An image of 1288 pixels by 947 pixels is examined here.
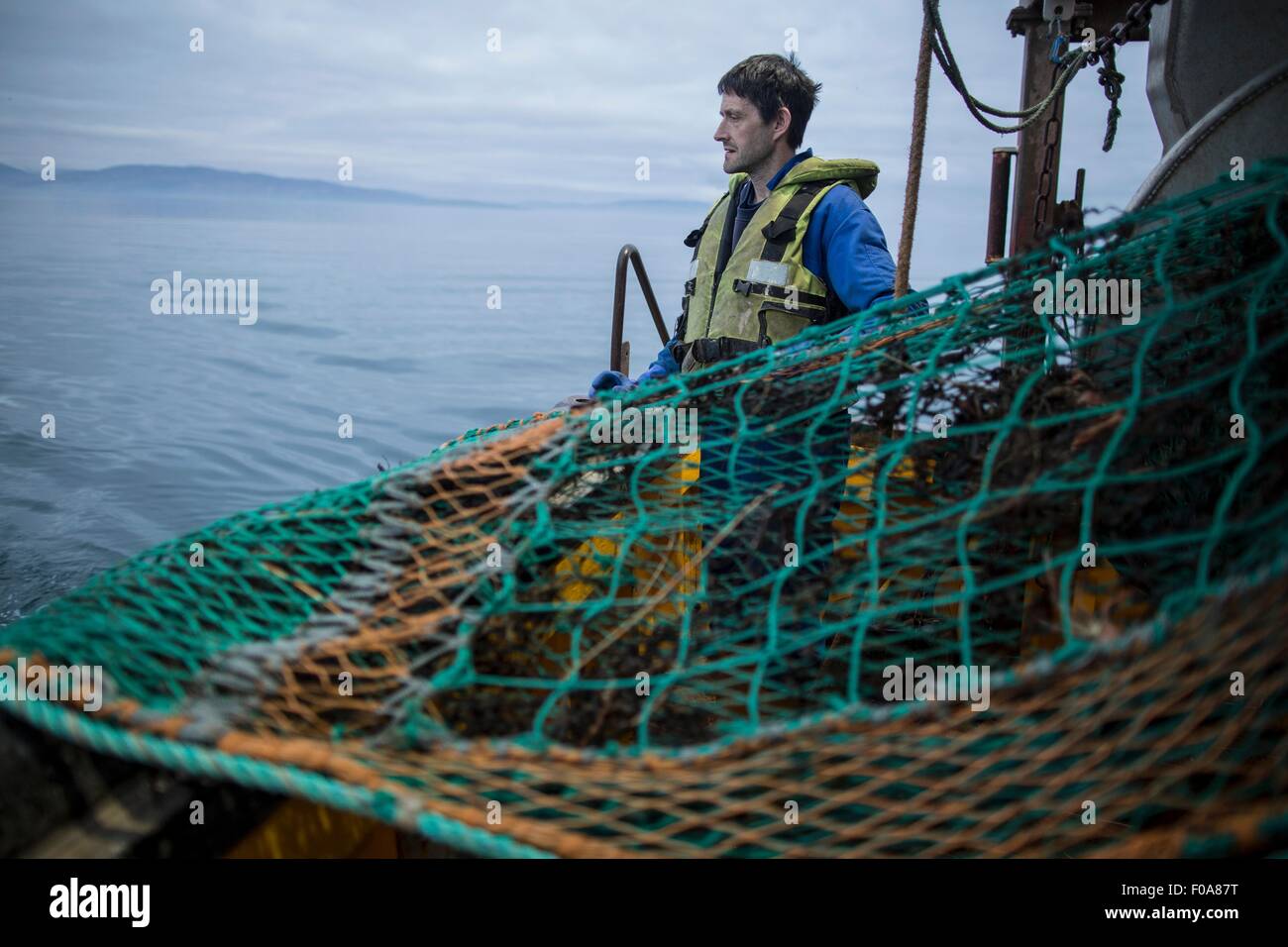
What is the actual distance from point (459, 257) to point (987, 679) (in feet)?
116

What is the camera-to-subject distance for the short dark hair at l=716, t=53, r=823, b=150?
340 centimetres

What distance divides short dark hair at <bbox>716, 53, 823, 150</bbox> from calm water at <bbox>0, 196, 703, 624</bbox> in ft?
9.32

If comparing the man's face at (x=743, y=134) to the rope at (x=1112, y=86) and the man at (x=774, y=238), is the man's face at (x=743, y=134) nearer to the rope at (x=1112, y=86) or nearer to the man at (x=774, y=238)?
the man at (x=774, y=238)

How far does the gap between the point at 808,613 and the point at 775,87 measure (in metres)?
2.36

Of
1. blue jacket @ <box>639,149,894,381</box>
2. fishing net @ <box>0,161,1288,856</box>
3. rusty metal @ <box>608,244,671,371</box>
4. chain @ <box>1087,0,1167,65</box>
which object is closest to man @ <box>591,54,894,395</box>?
blue jacket @ <box>639,149,894,381</box>

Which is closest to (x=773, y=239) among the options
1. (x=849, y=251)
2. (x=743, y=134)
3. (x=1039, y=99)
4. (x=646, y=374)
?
(x=849, y=251)

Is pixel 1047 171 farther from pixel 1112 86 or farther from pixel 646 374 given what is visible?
pixel 646 374

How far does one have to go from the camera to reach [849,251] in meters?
3.09

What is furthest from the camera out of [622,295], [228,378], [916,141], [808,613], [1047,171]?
[228,378]

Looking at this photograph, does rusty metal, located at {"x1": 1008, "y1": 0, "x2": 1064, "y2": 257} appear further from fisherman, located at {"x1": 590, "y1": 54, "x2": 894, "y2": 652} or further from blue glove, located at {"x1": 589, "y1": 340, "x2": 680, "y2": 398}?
blue glove, located at {"x1": 589, "y1": 340, "x2": 680, "y2": 398}

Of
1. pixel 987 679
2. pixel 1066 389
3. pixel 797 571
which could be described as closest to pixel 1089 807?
pixel 987 679

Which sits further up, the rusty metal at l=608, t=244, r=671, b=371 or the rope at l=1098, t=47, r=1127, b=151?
the rope at l=1098, t=47, r=1127, b=151

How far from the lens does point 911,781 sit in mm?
1499
